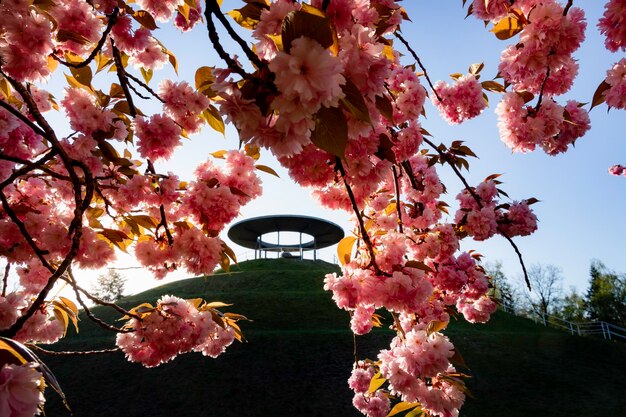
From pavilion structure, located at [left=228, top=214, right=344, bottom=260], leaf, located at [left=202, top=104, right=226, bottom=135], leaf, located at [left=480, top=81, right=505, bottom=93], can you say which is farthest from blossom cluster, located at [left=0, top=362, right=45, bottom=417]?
pavilion structure, located at [left=228, top=214, right=344, bottom=260]

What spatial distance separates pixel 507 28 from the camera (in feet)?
5.03

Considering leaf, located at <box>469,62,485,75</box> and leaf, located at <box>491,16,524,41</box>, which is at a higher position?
leaf, located at <box>469,62,485,75</box>

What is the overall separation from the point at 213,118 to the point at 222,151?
0.54ft

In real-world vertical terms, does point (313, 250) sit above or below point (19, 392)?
above

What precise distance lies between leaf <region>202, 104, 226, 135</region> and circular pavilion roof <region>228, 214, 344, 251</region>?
20.6 metres

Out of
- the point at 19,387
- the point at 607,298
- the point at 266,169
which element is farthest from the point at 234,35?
the point at 607,298

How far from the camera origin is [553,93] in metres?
2.04

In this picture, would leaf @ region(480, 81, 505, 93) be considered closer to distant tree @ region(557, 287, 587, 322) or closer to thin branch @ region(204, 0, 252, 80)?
thin branch @ region(204, 0, 252, 80)

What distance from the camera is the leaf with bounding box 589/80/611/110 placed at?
4.79ft

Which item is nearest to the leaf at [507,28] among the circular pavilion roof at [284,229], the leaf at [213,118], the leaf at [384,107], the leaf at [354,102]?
the leaf at [384,107]

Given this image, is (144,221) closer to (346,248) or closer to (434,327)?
(346,248)

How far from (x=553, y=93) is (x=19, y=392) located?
2328 millimetres

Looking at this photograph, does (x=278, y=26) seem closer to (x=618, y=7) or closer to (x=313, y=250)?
(x=618, y=7)

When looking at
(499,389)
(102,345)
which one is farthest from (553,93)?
(102,345)
